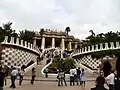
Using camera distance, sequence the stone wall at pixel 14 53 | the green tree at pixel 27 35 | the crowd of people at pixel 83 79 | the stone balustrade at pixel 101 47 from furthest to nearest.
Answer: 1. the green tree at pixel 27 35
2. the stone balustrade at pixel 101 47
3. the stone wall at pixel 14 53
4. the crowd of people at pixel 83 79

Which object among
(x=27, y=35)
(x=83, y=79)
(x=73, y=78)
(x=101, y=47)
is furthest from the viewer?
(x=27, y=35)

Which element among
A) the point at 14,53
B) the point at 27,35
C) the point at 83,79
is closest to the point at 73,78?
the point at 83,79

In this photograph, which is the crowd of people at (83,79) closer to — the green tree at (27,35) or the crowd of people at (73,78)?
the crowd of people at (73,78)

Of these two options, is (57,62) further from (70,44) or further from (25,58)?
(70,44)

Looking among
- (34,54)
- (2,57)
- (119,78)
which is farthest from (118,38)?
(119,78)

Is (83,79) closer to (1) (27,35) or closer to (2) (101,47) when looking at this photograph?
(2) (101,47)

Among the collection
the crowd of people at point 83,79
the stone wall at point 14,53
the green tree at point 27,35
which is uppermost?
the green tree at point 27,35

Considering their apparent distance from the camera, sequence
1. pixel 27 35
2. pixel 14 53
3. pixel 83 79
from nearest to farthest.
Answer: pixel 83 79
pixel 14 53
pixel 27 35

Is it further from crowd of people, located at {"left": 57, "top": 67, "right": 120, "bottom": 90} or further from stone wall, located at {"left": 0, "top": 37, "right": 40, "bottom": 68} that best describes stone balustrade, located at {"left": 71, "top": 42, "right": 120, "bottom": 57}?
crowd of people, located at {"left": 57, "top": 67, "right": 120, "bottom": 90}

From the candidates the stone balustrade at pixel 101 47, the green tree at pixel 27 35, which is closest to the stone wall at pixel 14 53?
the stone balustrade at pixel 101 47

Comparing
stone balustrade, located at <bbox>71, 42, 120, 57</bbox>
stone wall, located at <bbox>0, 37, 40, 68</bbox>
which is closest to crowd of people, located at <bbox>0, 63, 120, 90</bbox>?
stone wall, located at <bbox>0, 37, 40, 68</bbox>

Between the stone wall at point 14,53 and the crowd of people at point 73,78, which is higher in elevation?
the stone wall at point 14,53

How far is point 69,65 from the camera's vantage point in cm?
2738

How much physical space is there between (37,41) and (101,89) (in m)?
62.7
